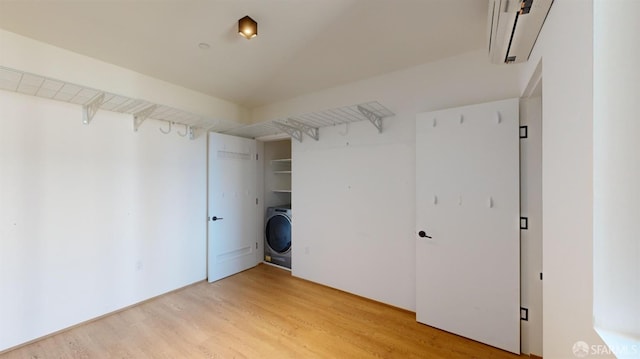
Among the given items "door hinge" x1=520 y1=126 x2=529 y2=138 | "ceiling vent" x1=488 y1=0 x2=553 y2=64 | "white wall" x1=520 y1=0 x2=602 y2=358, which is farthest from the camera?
"door hinge" x1=520 y1=126 x2=529 y2=138

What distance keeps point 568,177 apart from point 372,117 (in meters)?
1.87

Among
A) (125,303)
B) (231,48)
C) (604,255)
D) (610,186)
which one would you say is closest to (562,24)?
(610,186)

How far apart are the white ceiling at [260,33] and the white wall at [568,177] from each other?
3.23 feet

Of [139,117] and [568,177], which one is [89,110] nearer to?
[139,117]

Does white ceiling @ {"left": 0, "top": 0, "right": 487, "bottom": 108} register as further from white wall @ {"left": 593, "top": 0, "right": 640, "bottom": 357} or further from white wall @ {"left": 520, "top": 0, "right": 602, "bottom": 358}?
white wall @ {"left": 593, "top": 0, "right": 640, "bottom": 357}

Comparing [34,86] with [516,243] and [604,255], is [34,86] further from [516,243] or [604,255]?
[516,243]

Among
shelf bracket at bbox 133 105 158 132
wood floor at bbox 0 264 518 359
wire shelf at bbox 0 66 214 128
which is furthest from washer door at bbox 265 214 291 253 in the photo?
shelf bracket at bbox 133 105 158 132

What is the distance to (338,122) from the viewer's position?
9.91 ft

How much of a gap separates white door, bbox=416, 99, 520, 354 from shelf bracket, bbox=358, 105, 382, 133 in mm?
451

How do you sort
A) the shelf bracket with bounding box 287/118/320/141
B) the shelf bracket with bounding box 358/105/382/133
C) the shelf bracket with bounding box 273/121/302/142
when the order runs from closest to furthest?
the shelf bracket with bounding box 358/105/382/133, the shelf bracket with bounding box 287/118/320/141, the shelf bracket with bounding box 273/121/302/142

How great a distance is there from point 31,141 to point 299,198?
2.70m

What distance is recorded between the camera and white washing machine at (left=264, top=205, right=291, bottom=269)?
3.83 metres

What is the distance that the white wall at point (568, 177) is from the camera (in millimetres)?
781

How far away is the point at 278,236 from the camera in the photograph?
396 centimetres
